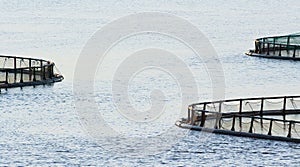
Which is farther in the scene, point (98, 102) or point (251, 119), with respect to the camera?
point (98, 102)

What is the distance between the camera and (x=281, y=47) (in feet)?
361

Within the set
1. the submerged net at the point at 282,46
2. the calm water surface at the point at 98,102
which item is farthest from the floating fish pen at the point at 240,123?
the submerged net at the point at 282,46

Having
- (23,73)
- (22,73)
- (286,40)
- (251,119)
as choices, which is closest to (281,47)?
(286,40)

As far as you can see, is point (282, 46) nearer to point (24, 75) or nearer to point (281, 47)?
point (281, 47)

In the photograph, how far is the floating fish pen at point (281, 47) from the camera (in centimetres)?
10831

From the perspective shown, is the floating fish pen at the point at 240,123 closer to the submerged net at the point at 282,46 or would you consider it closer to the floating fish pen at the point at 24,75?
the floating fish pen at the point at 24,75

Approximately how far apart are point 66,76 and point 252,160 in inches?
1584

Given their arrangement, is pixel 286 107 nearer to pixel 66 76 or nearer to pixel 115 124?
pixel 115 124

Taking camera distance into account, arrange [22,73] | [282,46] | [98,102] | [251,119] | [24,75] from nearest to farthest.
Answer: [251,119] → [98,102] → [22,73] → [24,75] → [282,46]

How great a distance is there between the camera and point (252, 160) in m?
58.9

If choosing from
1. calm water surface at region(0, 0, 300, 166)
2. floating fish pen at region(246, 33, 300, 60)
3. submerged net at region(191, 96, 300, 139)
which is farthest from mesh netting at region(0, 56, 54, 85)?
floating fish pen at region(246, 33, 300, 60)

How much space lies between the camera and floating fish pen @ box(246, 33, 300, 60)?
108306 mm

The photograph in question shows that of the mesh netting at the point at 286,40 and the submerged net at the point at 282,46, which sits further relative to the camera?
the submerged net at the point at 282,46

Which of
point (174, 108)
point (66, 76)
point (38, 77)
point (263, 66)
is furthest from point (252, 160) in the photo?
point (263, 66)
